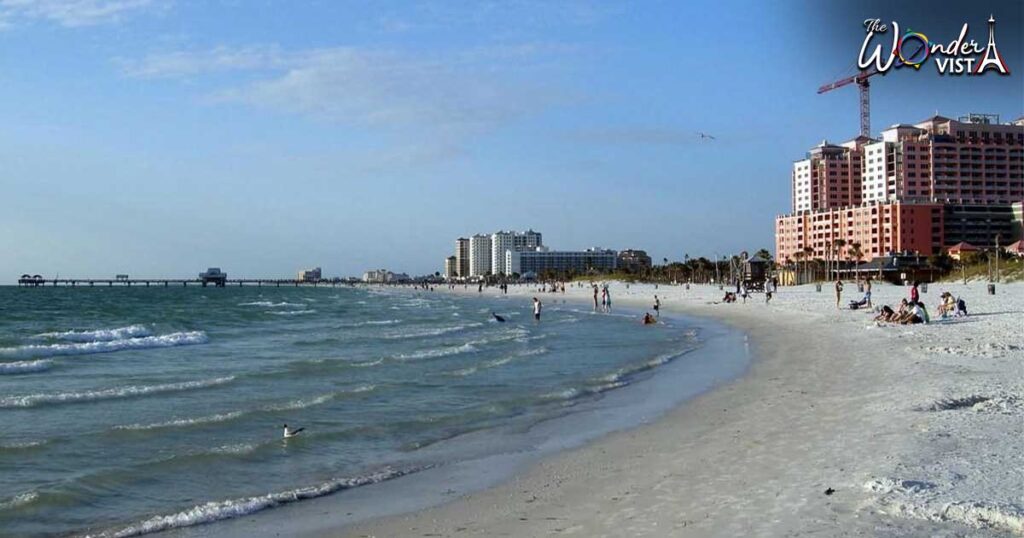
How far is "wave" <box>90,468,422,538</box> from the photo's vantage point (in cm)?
761

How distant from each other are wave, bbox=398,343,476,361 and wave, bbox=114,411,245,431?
10.1 metres

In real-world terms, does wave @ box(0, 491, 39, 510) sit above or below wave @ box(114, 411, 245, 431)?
above

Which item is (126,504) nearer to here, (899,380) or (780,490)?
(780,490)

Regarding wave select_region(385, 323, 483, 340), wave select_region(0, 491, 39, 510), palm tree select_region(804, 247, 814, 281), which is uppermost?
palm tree select_region(804, 247, 814, 281)

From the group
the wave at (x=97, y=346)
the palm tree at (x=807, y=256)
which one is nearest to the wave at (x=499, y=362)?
the wave at (x=97, y=346)

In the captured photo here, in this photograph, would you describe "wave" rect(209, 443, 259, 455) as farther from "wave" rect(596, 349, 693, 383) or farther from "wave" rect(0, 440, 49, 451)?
"wave" rect(596, 349, 693, 383)

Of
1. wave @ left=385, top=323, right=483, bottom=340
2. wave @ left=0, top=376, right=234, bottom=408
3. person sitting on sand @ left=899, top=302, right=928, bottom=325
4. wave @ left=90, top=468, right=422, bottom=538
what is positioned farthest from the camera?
wave @ left=385, top=323, right=483, bottom=340

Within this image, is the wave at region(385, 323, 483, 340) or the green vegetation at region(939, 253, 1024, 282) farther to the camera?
the green vegetation at region(939, 253, 1024, 282)

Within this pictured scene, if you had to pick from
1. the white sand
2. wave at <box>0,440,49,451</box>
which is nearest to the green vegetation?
the white sand

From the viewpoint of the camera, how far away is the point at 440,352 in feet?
85.4

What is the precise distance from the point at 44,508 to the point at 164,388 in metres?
9.52

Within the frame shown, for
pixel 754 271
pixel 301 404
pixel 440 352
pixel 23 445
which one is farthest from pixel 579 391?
pixel 754 271

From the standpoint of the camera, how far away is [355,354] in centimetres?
2570

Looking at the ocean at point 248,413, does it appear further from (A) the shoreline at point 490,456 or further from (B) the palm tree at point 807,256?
(B) the palm tree at point 807,256
